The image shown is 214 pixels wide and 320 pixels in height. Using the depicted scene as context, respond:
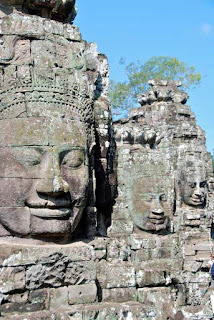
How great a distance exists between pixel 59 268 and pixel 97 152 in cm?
133

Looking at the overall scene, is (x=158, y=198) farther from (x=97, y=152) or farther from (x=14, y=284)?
(x=14, y=284)

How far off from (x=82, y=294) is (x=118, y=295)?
530mm

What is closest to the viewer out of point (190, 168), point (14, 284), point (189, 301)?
point (14, 284)

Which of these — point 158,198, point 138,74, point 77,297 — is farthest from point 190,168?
point 138,74

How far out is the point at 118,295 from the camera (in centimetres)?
457

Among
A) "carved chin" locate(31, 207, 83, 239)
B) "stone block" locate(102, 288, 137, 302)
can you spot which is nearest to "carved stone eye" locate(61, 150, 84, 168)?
"carved chin" locate(31, 207, 83, 239)

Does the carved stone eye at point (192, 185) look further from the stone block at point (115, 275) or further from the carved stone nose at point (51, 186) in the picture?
the carved stone nose at point (51, 186)

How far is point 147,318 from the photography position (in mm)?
4148

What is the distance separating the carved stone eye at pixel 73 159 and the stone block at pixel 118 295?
4.21 feet

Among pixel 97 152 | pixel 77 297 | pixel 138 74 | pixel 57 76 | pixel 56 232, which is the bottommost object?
pixel 77 297

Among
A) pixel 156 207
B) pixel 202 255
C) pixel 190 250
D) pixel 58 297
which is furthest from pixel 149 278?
pixel 202 255

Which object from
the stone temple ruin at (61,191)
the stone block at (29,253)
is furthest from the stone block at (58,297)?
the stone block at (29,253)

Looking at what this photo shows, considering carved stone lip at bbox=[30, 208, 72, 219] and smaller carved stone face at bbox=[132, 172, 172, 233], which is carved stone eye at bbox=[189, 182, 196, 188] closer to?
smaller carved stone face at bbox=[132, 172, 172, 233]

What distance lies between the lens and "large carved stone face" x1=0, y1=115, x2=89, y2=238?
13.4 ft
